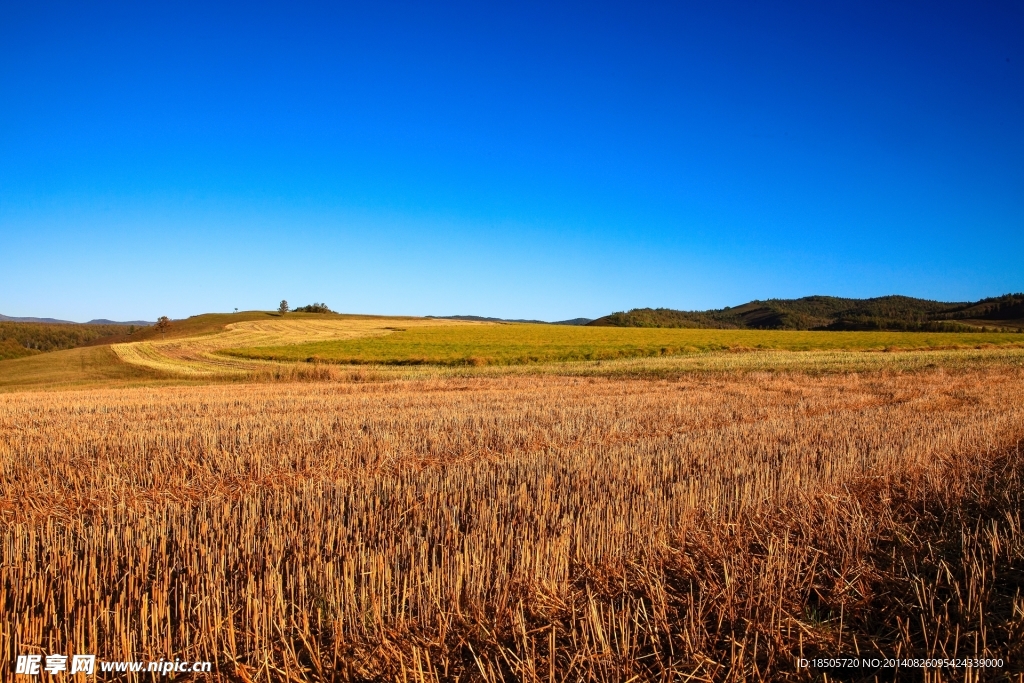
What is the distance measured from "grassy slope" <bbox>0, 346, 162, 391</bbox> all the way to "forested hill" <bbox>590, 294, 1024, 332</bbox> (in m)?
85.3

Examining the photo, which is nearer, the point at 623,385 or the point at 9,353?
the point at 623,385

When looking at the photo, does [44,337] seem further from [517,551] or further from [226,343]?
[517,551]

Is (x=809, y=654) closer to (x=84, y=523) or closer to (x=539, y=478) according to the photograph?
(x=539, y=478)

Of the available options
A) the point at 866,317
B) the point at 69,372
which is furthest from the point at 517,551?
the point at 866,317

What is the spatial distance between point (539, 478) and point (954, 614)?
4.27 m

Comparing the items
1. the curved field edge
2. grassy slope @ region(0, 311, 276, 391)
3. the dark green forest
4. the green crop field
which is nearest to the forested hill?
the green crop field

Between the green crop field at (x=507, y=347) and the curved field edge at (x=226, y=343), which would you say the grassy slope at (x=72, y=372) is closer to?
the curved field edge at (x=226, y=343)

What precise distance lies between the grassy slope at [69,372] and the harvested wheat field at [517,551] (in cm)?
2974

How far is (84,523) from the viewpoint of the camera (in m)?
5.82

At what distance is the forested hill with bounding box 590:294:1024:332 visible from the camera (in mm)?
102163

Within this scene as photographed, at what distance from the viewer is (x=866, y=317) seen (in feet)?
389

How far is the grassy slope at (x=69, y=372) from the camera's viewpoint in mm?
34844

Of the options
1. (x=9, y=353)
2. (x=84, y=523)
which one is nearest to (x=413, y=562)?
(x=84, y=523)

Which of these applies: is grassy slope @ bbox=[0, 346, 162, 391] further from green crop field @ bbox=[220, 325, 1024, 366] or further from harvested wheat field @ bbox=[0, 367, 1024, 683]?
harvested wheat field @ bbox=[0, 367, 1024, 683]
